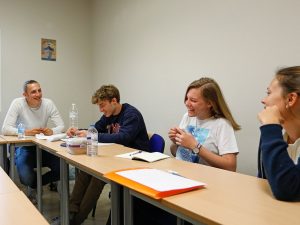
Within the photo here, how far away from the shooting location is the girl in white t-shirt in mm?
1734

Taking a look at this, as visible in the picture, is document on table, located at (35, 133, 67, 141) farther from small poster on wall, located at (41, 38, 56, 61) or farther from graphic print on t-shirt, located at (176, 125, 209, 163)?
small poster on wall, located at (41, 38, 56, 61)

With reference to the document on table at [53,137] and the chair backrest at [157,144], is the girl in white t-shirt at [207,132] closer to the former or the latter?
the chair backrest at [157,144]

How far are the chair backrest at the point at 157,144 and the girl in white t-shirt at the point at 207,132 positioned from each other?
323 mm

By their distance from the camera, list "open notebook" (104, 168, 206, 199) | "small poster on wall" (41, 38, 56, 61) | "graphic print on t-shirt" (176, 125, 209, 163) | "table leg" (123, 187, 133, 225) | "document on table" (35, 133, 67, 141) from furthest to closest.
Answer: "small poster on wall" (41, 38, 56, 61) → "document on table" (35, 133, 67, 141) → "graphic print on t-shirt" (176, 125, 209, 163) → "table leg" (123, 187, 133, 225) → "open notebook" (104, 168, 206, 199)

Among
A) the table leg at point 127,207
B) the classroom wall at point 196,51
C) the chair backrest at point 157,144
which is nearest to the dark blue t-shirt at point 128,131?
the chair backrest at point 157,144

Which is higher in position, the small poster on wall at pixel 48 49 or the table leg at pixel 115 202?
the small poster on wall at pixel 48 49

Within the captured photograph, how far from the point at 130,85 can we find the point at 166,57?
80cm

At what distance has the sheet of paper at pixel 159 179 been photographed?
1.13 metres

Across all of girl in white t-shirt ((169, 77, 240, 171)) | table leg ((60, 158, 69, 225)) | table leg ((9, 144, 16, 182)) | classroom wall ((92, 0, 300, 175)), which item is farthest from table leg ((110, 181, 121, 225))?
table leg ((9, 144, 16, 182))

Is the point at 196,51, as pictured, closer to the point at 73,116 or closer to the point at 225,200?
the point at 225,200

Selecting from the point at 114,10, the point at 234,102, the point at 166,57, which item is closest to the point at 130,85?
the point at 166,57

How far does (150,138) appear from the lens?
8.45 feet

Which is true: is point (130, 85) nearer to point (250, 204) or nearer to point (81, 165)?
point (81, 165)

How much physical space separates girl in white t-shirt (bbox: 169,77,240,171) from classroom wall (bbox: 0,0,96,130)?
2806mm
